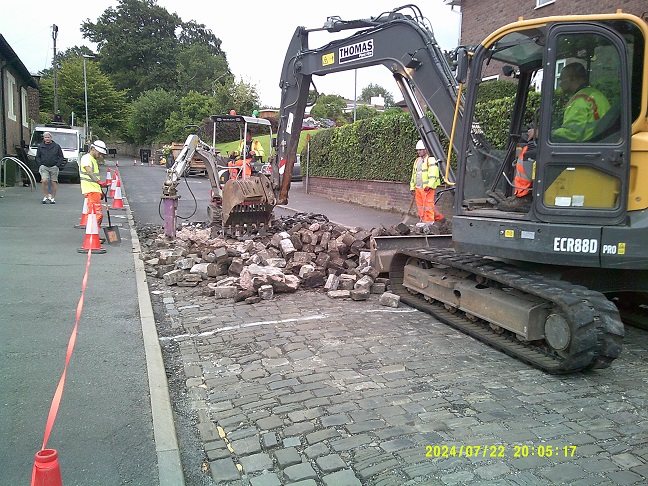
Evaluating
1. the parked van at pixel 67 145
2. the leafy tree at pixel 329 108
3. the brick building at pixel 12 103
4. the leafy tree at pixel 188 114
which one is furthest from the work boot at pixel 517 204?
the leafy tree at pixel 188 114

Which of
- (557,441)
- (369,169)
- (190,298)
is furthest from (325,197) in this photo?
(557,441)

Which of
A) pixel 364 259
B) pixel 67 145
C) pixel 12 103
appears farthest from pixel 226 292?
pixel 12 103

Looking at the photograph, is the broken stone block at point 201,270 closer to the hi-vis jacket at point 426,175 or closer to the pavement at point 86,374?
the pavement at point 86,374

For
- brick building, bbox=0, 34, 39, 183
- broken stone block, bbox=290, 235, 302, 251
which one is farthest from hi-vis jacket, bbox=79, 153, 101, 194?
brick building, bbox=0, 34, 39, 183

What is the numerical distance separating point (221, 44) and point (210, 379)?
93.0 meters

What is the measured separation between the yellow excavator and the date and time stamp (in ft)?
3.90

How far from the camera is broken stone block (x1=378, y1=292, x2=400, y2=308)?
6912 mm

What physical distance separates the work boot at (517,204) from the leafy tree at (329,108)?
45554mm

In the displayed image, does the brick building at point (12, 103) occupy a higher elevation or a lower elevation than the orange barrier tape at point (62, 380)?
higher

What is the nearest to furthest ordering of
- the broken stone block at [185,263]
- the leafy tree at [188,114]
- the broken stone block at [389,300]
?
1. the broken stone block at [389,300]
2. the broken stone block at [185,263]
3. the leafy tree at [188,114]

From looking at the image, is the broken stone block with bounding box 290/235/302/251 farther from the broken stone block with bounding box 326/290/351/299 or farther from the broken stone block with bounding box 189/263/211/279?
the broken stone block with bounding box 326/290/351/299

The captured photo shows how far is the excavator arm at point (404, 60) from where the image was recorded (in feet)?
22.2

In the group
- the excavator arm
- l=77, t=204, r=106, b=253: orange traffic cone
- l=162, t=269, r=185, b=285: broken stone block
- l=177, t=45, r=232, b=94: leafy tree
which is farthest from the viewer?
l=177, t=45, r=232, b=94: leafy tree

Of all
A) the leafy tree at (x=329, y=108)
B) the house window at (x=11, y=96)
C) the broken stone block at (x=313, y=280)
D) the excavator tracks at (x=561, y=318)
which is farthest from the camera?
the leafy tree at (x=329, y=108)
